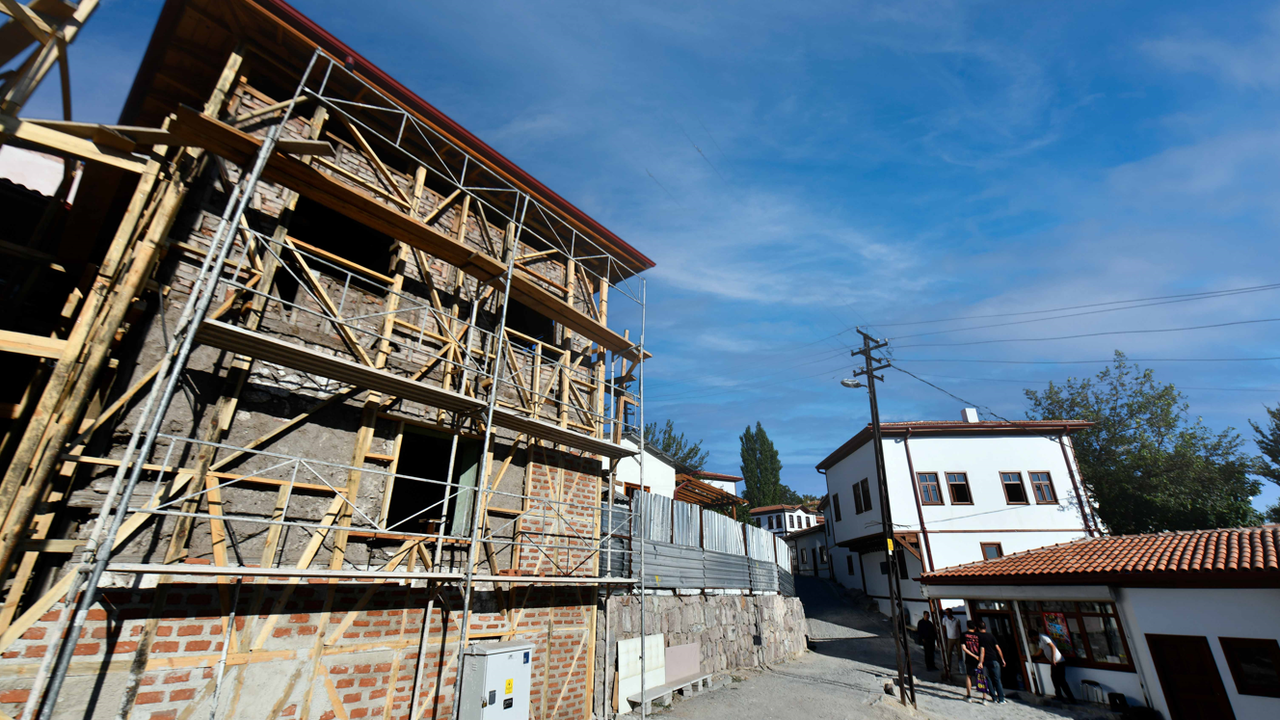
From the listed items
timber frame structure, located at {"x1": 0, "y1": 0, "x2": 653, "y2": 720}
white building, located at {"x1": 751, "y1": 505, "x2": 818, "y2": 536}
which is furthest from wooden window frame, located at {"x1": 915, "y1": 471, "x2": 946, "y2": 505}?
white building, located at {"x1": 751, "y1": 505, "x2": 818, "y2": 536}

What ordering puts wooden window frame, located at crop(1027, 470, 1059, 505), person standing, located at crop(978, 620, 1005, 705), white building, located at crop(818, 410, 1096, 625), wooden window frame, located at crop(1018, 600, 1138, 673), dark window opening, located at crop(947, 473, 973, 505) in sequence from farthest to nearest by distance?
1. dark window opening, located at crop(947, 473, 973, 505)
2. wooden window frame, located at crop(1027, 470, 1059, 505)
3. white building, located at crop(818, 410, 1096, 625)
4. person standing, located at crop(978, 620, 1005, 705)
5. wooden window frame, located at crop(1018, 600, 1138, 673)

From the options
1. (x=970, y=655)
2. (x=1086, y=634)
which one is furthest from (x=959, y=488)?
(x=970, y=655)

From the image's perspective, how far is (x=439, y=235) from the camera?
8.29 m

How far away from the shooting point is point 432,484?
34.3 ft

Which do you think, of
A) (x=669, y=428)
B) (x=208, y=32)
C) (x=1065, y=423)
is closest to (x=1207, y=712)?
(x=1065, y=423)

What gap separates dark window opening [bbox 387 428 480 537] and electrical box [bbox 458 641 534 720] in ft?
6.29

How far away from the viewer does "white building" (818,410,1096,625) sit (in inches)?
883

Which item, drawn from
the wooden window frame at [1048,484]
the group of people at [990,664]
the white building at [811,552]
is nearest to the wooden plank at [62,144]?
the group of people at [990,664]

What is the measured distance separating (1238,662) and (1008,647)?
199 inches

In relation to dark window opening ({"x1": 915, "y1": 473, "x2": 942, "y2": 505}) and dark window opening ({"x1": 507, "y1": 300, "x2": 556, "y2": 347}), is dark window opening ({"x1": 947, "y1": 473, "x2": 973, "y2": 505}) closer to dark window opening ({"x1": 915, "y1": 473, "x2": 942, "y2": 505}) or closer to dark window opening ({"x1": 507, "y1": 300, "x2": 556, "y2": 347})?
dark window opening ({"x1": 915, "y1": 473, "x2": 942, "y2": 505})

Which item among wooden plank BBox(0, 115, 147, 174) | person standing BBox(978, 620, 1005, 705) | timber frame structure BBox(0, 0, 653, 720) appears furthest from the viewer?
person standing BBox(978, 620, 1005, 705)

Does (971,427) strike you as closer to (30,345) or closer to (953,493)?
(953,493)

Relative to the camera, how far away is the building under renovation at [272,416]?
16.1 ft

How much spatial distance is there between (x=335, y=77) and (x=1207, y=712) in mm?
21029
